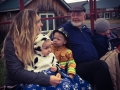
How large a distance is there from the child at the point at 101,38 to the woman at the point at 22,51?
1.07 meters

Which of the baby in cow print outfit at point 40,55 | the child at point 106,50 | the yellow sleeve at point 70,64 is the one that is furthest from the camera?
the child at point 106,50

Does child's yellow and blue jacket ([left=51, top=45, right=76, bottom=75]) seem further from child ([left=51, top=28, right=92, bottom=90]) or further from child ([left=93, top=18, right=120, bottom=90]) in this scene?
child ([left=93, top=18, right=120, bottom=90])

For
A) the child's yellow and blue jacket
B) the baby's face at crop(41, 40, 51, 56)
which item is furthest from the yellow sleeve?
the baby's face at crop(41, 40, 51, 56)

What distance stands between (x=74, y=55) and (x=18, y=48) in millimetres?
906

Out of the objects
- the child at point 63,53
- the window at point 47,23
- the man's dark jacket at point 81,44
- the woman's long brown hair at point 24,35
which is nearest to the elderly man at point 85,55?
the man's dark jacket at point 81,44

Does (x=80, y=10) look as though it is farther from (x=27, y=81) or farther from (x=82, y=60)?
(x=27, y=81)

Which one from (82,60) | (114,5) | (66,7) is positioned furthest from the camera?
(114,5)

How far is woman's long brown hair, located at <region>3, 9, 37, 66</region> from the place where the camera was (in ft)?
5.84

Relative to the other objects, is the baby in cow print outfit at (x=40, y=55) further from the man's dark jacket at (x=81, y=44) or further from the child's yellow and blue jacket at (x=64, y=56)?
the man's dark jacket at (x=81, y=44)

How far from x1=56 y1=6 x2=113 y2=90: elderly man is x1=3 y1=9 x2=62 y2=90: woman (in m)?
0.57

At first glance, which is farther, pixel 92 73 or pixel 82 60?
pixel 82 60

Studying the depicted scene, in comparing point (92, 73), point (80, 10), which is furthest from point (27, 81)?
point (80, 10)

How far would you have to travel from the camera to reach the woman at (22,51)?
175 cm

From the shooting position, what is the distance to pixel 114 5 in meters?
39.1
